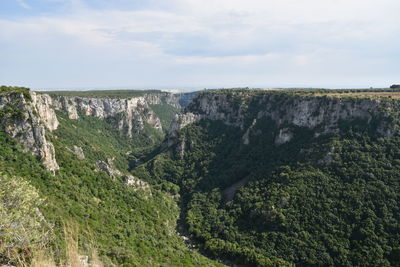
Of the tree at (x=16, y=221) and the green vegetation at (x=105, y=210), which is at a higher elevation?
the tree at (x=16, y=221)

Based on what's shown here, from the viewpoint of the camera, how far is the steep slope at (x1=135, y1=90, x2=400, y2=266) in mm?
68875

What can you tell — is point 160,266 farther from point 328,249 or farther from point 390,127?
point 390,127

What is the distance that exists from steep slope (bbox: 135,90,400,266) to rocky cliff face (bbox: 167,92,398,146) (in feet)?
1.35

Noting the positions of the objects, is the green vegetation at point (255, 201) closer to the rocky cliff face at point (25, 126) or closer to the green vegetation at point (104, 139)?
the green vegetation at point (104, 139)

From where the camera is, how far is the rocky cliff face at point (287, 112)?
90.4 meters

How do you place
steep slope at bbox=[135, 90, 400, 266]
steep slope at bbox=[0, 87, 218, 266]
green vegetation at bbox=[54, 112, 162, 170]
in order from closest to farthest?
steep slope at bbox=[0, 87, 218, 266] → steep slope at bbox=[135, 90, 400, 266] → green vegetation at bbox=[54, 112, 162, 170]

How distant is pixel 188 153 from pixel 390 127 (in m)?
82.2

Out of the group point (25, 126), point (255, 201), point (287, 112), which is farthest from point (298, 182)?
point (25, 126)

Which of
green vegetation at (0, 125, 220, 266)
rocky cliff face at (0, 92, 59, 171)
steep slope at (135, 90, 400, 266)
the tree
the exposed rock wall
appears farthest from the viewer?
the exposed rock wall

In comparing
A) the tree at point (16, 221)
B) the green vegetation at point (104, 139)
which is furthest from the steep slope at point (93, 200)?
the green vegetation at point (104, 139)

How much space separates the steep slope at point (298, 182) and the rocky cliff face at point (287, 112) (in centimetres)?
41

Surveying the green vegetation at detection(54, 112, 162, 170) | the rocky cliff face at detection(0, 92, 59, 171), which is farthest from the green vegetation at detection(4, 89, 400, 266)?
the rocky cliff face at detection(0, 92, 59, 171)

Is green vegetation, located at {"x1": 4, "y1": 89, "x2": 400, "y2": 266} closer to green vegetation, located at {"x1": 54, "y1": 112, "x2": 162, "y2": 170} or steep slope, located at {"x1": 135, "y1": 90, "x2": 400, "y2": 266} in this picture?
steep slope, located at {"x1": 135, "y1": 90, "x2": 400, "y2": 266}

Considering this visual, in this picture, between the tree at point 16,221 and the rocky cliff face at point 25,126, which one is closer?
the tree at point 16,221
